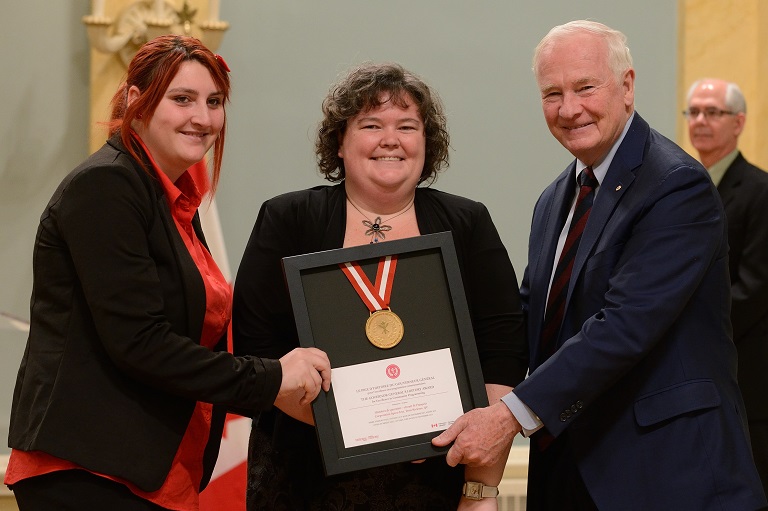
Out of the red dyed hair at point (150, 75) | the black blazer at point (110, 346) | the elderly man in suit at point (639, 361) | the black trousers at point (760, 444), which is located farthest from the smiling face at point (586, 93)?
the black trousers at point (760, 444)

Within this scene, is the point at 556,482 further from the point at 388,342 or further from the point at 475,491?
the point at 388,342

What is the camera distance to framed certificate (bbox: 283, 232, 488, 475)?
2455mm

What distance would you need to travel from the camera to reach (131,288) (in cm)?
219

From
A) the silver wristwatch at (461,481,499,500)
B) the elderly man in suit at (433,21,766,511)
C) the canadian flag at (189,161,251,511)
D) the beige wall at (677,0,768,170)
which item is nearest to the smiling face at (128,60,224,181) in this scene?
the elderly man in suit at (433,21,766,511)

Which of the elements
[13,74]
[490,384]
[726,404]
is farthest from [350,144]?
[13,74]

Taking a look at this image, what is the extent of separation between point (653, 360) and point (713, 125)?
2.63m

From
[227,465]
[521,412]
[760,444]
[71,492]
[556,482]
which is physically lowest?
[227,465]

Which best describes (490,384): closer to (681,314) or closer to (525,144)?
(681,314)

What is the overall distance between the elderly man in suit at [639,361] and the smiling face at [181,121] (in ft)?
2.97

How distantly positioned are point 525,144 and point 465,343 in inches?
110

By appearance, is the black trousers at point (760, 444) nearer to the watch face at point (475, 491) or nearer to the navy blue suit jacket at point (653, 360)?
the navy blue suit jacket at point (653, 360)

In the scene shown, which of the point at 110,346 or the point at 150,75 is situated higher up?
the point at 150,75

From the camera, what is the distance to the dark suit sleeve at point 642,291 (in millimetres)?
2449

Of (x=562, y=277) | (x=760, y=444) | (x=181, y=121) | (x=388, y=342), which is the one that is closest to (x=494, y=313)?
(x=562, y=277)
